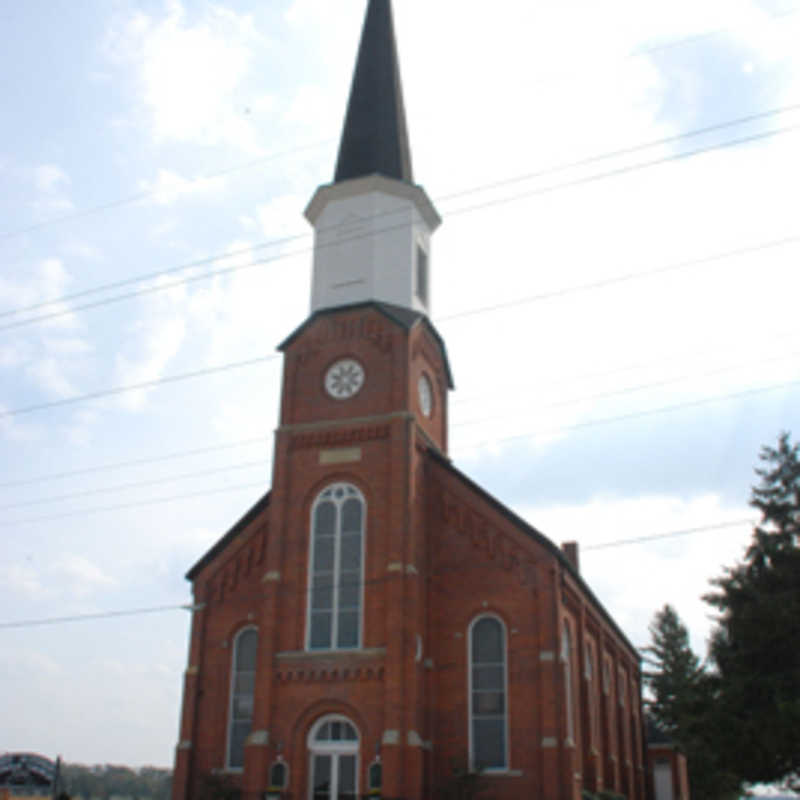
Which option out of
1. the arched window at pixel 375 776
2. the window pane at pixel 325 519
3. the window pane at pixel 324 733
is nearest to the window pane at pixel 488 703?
the arched window at pixel 375 776

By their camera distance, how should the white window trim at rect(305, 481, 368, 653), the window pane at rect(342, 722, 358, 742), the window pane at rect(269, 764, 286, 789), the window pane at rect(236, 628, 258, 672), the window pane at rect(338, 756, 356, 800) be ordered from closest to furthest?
the window pane at rect(338, 756, 356, 800) → the window pane at rect(269, 764, 286, 789) → the window pane at rect(342, 722, 358, 742) → the white window trim at rect(305, 481, 368, 653) → the window pane at rect(236, 628, 258, 672)

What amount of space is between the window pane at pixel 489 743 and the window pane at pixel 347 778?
3.41 meters

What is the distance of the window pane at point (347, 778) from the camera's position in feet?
75.9

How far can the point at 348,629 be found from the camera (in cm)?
2486

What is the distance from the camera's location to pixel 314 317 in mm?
28875

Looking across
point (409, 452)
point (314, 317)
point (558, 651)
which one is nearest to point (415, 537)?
point (409, 452)

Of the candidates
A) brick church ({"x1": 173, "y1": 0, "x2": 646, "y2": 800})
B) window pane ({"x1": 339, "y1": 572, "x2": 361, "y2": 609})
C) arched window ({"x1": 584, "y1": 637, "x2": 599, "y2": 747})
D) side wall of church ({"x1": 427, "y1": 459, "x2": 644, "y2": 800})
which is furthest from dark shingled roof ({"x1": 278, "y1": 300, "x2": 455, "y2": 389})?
arched window ({"x1": 584, "y1": 637, "x2": 599, "y2": 747})

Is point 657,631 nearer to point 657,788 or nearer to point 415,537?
point 657,788

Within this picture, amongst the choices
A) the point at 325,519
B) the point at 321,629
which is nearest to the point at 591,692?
the point at 321,629

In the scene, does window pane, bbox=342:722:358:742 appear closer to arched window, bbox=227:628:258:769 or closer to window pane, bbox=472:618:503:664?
arched window, bbox=227:628:258:769

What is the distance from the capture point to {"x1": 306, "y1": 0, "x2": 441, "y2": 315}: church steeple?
29172 mm

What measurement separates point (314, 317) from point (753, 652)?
751 inches

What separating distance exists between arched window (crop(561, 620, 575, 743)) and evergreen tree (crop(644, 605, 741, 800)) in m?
5.94

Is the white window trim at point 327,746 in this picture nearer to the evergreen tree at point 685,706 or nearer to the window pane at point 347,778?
the window pane at point 347,778
